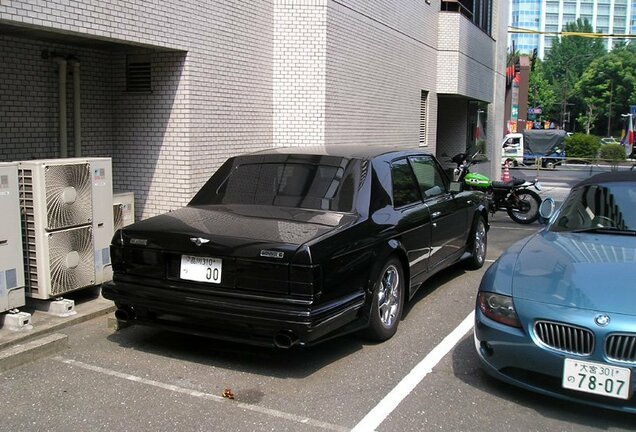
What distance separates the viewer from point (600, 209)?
5402mm

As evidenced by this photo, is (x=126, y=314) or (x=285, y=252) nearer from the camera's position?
(x=285, y=252)

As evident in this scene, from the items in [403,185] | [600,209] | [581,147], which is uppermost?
[581,147]

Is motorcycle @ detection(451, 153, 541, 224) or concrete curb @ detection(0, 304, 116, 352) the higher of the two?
motorcycle @ detection(451, 153, 541, 224)

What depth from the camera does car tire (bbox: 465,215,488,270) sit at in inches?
314

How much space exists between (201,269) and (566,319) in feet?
8.13

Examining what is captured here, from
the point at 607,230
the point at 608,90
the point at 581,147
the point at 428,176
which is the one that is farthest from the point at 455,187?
the point at 608,90

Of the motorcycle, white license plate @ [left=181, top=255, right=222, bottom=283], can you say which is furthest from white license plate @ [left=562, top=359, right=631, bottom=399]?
the motorcycle

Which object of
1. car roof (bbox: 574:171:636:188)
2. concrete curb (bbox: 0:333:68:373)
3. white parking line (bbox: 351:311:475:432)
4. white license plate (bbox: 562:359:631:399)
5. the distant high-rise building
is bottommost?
Answer: white parking line (bbox: 351:311:475:432)

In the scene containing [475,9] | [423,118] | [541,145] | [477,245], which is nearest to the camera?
[477,245]

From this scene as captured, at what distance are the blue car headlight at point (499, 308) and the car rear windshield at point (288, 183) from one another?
1287 mm

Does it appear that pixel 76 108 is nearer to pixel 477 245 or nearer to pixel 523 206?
pixel 477 245

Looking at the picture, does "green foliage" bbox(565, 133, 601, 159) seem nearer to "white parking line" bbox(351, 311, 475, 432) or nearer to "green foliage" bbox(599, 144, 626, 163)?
"green foliage" bbox(599, 144, 626, 163)

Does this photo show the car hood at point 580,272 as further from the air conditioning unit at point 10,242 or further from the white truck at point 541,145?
the white truck at point 541,145

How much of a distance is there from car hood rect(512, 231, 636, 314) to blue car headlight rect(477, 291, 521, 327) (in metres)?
0.09
